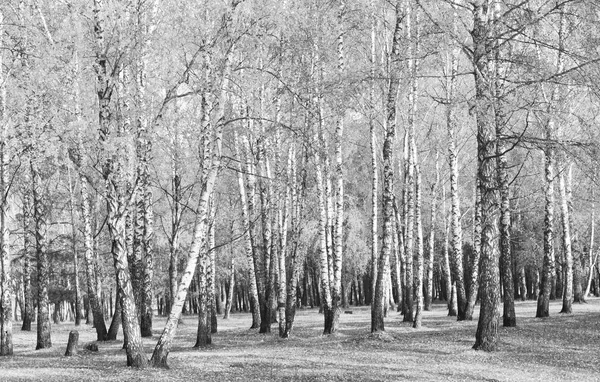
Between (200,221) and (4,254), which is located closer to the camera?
(200,221)

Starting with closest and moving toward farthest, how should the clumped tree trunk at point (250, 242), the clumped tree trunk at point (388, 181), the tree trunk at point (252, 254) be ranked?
the clumped tree trunk at point (388, 181) → the clumped tree trunk at point (250, 242) → the tree trunk at point (252, 254)

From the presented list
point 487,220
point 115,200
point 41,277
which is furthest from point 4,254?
point 487,220

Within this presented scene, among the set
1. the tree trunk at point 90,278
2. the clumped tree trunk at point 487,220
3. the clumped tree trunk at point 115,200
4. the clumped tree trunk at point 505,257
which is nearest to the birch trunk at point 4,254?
the tree trunk at point 90,278

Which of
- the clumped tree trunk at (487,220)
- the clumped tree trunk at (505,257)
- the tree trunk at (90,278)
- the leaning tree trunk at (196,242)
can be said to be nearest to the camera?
the leaning tree trunk at (196,242)

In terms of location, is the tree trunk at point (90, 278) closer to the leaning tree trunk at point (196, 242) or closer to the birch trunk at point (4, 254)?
the birch trunk at point (4, 254)

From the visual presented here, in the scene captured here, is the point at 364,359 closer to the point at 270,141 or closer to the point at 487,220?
the point at 487,220

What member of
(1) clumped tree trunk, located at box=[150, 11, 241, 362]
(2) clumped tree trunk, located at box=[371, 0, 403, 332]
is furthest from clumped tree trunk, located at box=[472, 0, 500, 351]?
(1) clumped tree trunk, located at box=[150, 11, 241, 362]

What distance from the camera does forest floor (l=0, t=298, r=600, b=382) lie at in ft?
37.1

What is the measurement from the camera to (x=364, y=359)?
44.2 feet

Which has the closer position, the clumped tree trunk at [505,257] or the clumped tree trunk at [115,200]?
the clumped tree trunk at [115,200]

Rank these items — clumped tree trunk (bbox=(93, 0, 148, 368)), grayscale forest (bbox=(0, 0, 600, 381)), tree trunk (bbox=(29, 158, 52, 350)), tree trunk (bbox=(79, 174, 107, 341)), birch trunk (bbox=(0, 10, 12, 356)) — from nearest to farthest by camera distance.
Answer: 1. clumped tree trunk (bbox=(93, 0, 148, 368))
2. grayscale forest (bbox=(0, 0, 600, 381))
3. birch trunk (bbox=(0, 10, 12, 356))
4. tree trunk (bbox=(29, 158, 52, 350))
5. tree trunk (bbox=(79, 174, 107, 341))

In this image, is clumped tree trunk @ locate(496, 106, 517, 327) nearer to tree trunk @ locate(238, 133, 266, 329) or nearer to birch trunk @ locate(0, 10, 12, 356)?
tree trunk @ locate(238, 133, 266, 329)

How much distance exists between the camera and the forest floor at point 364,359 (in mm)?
11297

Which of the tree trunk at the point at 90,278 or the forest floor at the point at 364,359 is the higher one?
the tree trunk at the point at 90,278
